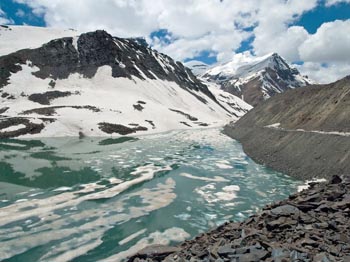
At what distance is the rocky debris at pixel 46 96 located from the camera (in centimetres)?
11050

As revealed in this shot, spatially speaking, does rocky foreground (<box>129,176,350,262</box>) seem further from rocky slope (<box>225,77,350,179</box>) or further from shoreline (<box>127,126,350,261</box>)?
rocky slope (<box>225,77,350,179</box>)

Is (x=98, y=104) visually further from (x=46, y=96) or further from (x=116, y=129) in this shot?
(x=116, y=129)

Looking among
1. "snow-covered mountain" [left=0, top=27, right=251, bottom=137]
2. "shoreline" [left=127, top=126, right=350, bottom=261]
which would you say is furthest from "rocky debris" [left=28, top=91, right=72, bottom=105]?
"shoreline" [left=127, top=126, right=350, bottom=261]

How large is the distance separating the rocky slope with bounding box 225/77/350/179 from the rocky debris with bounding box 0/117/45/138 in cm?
4734

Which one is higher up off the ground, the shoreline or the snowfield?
the snowfield

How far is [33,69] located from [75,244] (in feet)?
419

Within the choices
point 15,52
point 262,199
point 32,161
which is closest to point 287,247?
point 262,199

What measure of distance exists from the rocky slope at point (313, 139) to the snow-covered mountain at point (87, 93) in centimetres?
4290

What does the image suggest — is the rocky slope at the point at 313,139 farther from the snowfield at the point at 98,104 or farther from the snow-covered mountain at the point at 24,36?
the snow-covered mountain at the point at 24,36

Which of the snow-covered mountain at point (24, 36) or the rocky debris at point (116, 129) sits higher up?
the snow-covered mountain at point (24, 36)

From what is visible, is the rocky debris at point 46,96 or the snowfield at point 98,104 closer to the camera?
the snowfield at point 98,104

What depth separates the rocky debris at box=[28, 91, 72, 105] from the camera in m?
110

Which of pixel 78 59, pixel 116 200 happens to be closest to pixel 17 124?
pixel 116 200

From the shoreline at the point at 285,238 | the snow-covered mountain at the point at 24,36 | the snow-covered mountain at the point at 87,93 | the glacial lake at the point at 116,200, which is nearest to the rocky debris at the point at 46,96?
the snow-covered mountain at the point at 87,93
